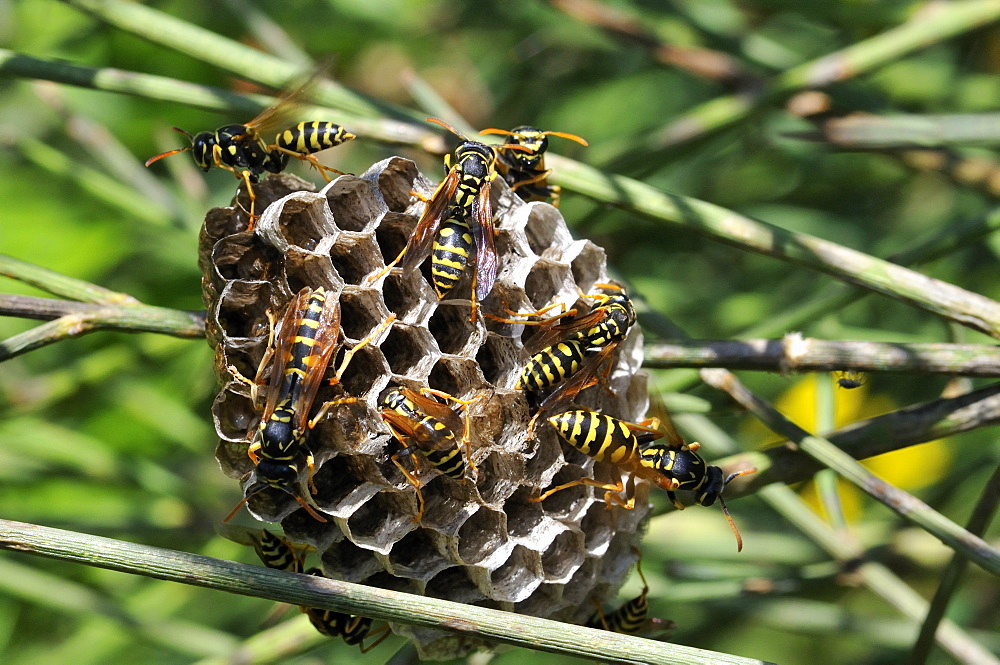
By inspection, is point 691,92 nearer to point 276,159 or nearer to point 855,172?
point 855,172

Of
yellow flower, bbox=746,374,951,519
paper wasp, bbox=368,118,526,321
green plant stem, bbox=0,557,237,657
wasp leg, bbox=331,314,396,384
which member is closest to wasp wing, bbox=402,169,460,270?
paper wasp, bbox=368,118,526,321

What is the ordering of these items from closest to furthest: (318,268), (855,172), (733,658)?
(733,658), (318,268), (855,172)

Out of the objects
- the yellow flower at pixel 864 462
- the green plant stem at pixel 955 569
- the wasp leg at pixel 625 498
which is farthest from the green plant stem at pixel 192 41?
the yellow flower at pixel 864 462

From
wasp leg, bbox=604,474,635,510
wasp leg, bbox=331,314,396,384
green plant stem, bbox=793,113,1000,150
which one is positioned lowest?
wasp leg, bbox=604,474,635,510

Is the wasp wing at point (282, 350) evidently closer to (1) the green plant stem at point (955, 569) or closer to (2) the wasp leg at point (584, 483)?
(2) the wasp leg at point (584, 483)

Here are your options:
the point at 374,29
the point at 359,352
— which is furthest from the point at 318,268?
the point at 374,29

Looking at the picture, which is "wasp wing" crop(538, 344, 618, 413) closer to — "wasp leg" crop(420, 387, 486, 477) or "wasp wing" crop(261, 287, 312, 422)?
"wasp leg" crop(420, 387, 486, 477)
